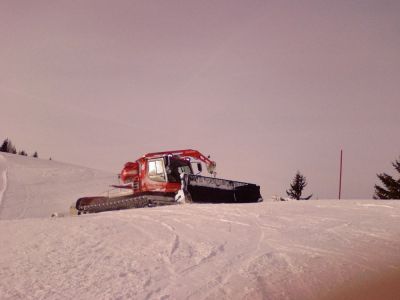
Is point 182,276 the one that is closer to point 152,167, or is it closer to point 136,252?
point 136,252

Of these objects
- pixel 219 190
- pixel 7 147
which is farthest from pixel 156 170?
pixel 7 147

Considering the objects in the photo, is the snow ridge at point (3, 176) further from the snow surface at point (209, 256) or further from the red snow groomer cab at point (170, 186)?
the snow surface at point (209, 256)

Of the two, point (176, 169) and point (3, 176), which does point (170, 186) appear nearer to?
point (176, 169)

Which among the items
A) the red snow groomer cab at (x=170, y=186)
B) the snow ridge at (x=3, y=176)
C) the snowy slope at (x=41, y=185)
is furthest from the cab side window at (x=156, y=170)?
the snow ridge at (x=3, y=176)

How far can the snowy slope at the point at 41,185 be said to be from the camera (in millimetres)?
24141

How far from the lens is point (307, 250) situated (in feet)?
20.0

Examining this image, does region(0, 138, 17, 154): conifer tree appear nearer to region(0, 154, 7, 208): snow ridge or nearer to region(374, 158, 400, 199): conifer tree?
region(0, 154, 7, 208): snow ridge

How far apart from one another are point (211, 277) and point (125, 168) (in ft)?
49.0

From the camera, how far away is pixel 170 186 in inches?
690

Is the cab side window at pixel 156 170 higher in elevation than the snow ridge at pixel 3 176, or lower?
higher

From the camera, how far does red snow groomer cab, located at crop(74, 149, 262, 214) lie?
16.2 meters

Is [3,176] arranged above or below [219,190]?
below

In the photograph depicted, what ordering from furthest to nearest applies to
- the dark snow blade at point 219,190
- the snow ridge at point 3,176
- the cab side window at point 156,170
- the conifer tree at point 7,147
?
the conifer tree at point 7,147, the snow ridge at point 3,176, the cab side window at point 156,170, the dark snow blade at point 219,190

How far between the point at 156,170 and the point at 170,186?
1020mm
